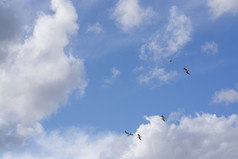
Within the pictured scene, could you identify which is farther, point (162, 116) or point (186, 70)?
point (162, 116)

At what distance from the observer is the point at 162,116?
400 feet

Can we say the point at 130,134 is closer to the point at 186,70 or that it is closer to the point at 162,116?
the point at 162,116

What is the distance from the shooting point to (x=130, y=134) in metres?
126

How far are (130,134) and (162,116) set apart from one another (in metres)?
17.0

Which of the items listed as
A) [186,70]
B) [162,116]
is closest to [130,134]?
[162,116]

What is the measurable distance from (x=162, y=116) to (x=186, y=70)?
79.6 feet

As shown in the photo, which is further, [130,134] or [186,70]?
[130,134]

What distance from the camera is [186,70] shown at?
11000 cm
